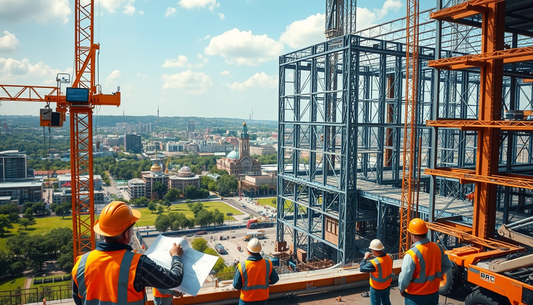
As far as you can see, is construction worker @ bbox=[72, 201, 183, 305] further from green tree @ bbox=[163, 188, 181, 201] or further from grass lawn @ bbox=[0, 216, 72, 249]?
green tree @ bbox=[163, 188, 181, 201]

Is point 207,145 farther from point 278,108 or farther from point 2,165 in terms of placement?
point 278,108

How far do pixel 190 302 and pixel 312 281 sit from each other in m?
2.36

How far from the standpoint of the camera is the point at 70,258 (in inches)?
1563

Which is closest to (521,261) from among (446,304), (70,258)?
(446,304)

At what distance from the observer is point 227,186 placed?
85875 mm

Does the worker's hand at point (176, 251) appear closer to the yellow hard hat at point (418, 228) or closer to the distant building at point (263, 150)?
the yellow hard hat at point (418, 228)

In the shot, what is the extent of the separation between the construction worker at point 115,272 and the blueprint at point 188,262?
0.48 m

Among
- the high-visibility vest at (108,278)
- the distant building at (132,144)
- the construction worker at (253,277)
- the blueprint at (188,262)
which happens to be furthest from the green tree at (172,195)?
the distant building at (132,144)

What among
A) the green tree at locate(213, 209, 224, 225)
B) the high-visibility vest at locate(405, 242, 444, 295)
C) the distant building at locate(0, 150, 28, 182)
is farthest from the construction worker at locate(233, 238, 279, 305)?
the distant building at locate(0, 150, 28, 182)

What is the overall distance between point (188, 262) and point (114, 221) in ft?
3.21

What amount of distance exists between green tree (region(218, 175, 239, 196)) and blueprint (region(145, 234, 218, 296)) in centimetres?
8195

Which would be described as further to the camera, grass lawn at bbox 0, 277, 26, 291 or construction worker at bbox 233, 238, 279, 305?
grass lawn at bbox 0, 277, 26, 291

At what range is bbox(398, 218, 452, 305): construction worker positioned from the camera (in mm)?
5227

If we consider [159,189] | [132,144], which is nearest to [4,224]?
[159,189]
